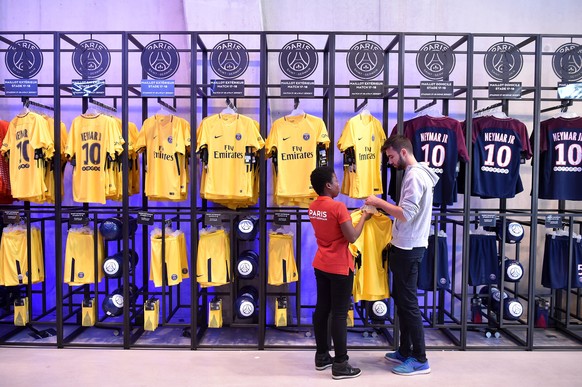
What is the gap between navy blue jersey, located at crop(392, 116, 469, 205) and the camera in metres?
3.20

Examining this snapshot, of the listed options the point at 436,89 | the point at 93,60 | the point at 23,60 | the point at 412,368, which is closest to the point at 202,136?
the point at 93,60

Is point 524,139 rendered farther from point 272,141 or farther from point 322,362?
point 322,362

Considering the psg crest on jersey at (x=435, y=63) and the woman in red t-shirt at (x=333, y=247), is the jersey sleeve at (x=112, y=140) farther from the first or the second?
the psg crest on jersey at (x=435, y=63)

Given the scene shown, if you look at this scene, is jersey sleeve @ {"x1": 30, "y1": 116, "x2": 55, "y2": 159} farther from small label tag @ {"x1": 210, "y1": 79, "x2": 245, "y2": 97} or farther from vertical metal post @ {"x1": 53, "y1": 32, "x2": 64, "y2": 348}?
small label tag @ {"x1": 210, "y1": 79, "x2": 245, "y2": 97}

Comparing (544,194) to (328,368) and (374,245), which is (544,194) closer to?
(374,245)

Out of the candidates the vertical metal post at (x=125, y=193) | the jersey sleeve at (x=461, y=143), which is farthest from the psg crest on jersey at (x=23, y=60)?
the jersey sleeve at (x=461, y=143)

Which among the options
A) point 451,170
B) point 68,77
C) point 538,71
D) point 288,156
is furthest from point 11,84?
point 538,71

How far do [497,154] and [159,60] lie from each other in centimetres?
326

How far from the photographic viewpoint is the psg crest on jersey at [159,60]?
3.37 meters

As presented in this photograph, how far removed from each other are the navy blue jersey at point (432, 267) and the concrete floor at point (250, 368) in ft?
1.93

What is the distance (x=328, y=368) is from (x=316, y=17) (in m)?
3.64

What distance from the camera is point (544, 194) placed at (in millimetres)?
3479

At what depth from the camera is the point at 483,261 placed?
341 cm

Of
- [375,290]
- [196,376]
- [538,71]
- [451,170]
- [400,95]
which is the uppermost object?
[538,71]
